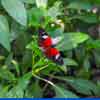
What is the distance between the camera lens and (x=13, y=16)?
1.29m

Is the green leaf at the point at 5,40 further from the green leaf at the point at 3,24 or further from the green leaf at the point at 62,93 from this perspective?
the green leaf at the point at 62,93

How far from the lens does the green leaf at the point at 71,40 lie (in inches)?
55.3

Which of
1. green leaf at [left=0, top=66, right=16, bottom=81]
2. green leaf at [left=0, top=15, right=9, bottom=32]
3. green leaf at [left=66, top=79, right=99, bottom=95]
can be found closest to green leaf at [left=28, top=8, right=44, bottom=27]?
green leaf at [left=0, top=15, right=9, bottom=32]

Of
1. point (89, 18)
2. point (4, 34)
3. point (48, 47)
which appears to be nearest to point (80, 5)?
point (89, 18)

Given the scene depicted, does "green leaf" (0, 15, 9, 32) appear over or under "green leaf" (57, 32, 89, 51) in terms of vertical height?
over

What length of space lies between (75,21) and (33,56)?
13.6 inches

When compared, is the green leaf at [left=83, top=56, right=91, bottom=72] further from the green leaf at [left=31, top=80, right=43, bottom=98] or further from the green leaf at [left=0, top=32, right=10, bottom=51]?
the green leaf at [left=0, top=32, right=10, bottom=51]

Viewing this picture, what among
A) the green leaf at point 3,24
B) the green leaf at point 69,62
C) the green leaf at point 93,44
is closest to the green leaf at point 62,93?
the green leaf at point 69,62

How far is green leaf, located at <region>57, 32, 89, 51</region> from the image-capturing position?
1.41m

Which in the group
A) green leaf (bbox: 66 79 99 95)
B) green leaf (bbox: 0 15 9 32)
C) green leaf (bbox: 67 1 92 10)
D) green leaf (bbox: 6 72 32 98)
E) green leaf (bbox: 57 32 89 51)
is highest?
green leaf (bbox: 67 1 92 10)

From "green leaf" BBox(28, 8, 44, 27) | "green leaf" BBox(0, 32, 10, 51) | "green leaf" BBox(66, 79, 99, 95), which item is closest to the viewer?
"green leaf" BBox(0, 32, 10, 51)

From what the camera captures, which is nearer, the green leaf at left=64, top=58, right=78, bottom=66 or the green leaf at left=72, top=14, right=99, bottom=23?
the green leaf at left=64, top=58, right=78, bottom=66

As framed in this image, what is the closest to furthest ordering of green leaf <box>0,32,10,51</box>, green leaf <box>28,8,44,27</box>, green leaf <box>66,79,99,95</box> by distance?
green leaf <box>0,32,10,51</box> → green leaf <box>28,8,44,27</box> → green leaf <box>66,79,99,95</box>

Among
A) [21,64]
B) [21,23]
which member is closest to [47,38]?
[21,23]
